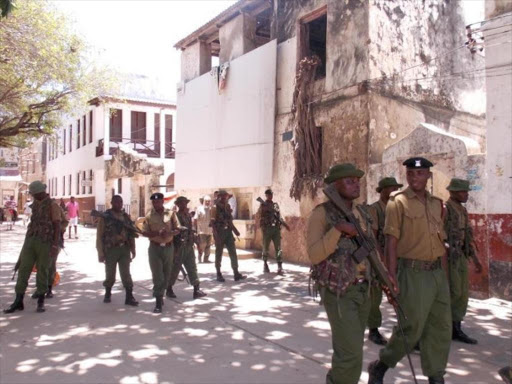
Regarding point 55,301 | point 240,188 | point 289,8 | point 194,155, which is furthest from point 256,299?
point 194,155

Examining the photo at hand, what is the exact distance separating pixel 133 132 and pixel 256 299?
22277mm

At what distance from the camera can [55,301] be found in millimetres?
7219

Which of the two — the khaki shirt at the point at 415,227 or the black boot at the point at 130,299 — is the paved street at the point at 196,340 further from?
the khaki shirt at the point at 415,227

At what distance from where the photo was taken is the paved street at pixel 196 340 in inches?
162

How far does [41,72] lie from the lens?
14.0 m

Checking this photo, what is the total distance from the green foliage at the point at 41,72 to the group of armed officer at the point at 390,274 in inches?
417

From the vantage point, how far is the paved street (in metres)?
4.12

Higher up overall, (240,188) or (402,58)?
(402,58)

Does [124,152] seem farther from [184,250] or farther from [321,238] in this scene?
[321,238]

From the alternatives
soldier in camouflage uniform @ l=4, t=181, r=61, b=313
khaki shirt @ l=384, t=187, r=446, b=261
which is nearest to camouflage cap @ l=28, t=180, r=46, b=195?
soldier in camouflage uniform @ l=4, t=181, r=61, b=313

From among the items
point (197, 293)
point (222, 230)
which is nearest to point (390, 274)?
point (197, 293)

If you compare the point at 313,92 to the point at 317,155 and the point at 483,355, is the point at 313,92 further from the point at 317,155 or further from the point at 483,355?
the point at 483,355

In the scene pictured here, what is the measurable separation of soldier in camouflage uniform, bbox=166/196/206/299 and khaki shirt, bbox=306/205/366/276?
4.23 meters

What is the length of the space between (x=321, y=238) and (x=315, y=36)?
36.0 ft
